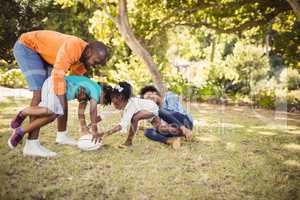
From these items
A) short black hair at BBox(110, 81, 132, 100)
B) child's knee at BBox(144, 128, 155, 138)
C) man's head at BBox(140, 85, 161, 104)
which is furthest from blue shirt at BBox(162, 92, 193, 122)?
short black hair at BBox(110, 81, 132, 100)

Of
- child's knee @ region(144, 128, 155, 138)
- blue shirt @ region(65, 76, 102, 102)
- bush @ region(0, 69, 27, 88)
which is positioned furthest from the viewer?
bush @ region(0, 69, 27, 88)

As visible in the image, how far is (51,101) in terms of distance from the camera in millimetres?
4227

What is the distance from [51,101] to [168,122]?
69.5 inches

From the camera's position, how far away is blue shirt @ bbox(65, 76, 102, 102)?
4.42 metres

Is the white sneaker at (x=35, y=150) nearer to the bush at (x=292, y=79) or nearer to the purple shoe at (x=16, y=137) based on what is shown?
the purple shoe at (x=16, y=137)

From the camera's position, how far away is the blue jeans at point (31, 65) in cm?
438

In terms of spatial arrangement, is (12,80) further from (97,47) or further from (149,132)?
(97,47)

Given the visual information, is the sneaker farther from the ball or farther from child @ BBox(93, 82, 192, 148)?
the ball

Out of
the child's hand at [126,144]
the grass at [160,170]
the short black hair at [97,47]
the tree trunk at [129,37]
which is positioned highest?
the tree trunk at [129,37]

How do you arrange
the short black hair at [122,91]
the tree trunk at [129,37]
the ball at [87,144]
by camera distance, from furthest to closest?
the tree trunk at [129,37] < the short black hair at [122,91] < the ball at [87,144]

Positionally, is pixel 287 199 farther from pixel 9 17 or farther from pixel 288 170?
pixel 9 17

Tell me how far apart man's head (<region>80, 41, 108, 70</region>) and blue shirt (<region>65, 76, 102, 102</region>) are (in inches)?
11.3

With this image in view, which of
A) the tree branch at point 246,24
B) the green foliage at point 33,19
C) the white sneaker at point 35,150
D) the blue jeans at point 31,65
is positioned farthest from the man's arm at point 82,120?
the green foliage at point 33,19

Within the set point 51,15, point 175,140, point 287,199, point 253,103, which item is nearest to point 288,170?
point 287,199
